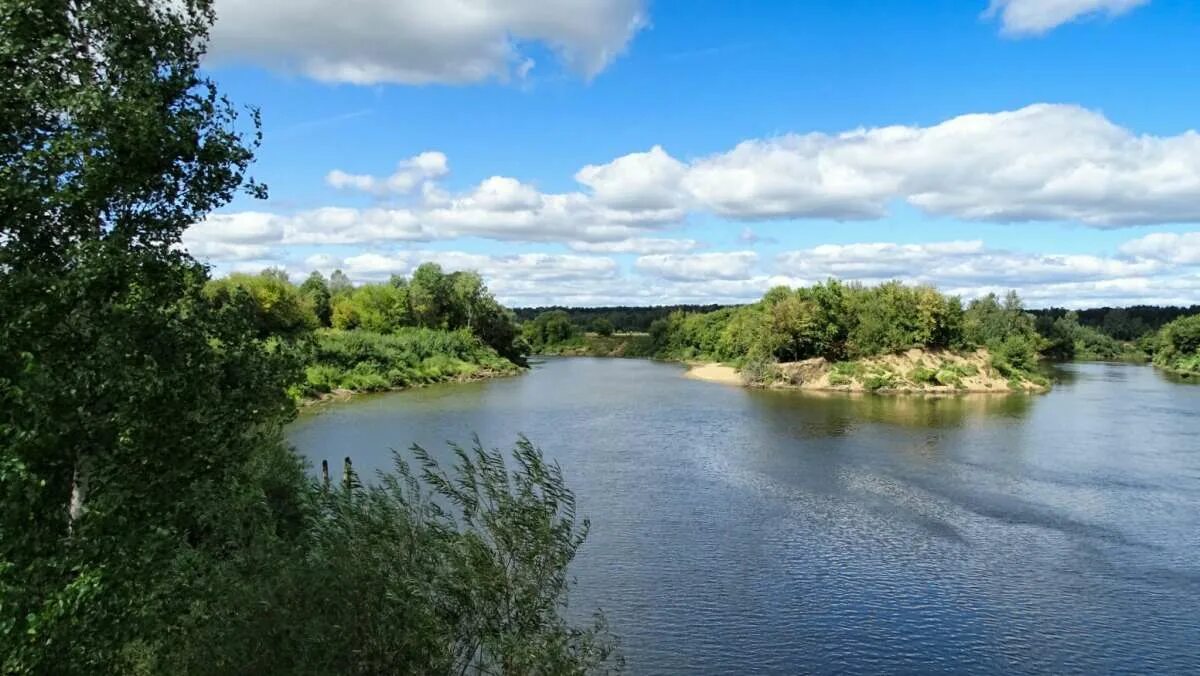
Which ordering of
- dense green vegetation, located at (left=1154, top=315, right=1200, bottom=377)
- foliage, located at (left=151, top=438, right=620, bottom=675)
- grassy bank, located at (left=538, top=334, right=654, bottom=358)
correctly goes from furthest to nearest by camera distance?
1. grassy bank, located at (left=538, top=334, right=654, bottom=358)
2. dense green vegetation, located at (left=1154, top=315, right=1200, bottom=377)
3. foliage, located at (left=151, top=438, right=620, bottom=675)

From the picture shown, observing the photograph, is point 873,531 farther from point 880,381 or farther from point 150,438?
point 880,381

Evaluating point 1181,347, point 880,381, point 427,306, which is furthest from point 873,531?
point 1181,347

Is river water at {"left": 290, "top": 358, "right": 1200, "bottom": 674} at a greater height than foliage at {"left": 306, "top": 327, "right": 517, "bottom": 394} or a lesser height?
lesser

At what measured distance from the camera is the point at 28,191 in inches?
352

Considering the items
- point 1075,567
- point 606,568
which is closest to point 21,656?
point 606,568

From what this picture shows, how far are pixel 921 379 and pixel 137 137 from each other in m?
82.9

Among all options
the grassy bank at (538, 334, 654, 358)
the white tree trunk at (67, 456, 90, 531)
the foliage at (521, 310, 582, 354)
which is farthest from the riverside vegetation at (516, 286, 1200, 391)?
the foliage at (521, 310, 582, 354)

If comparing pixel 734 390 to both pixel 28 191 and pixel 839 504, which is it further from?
pixel 28 191

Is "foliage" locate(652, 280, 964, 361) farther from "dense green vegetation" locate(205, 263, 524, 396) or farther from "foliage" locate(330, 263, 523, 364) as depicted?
"foliage" locate(330, 263, 523, 364)

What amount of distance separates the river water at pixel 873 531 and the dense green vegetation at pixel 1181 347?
63.2m

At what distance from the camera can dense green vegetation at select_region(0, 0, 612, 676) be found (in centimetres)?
912

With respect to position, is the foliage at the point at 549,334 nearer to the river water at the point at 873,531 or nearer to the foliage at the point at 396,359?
the foliage at the point at 396,359

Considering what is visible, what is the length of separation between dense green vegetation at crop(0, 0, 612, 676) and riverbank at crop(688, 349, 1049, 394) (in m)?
74.2

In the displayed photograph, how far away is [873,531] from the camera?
1192 inches
